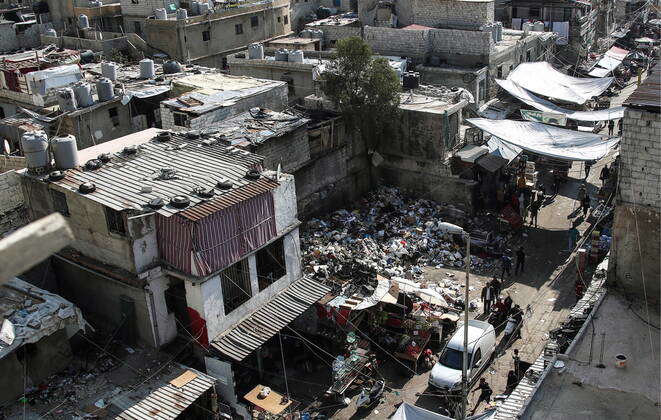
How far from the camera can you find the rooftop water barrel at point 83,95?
2370 cm

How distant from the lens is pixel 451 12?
Result: 35062 millimetres

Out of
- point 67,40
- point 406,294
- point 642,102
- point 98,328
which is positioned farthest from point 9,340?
point 67,40

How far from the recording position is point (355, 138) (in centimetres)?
2636

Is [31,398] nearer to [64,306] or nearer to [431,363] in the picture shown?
[64,306]

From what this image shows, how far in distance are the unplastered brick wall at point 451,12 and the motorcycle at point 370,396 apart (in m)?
23.3

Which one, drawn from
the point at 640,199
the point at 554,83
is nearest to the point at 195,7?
the point at 554,83

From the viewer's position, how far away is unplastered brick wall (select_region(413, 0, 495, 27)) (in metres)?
34.4

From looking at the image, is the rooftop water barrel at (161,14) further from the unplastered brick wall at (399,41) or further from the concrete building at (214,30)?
the unplastered brick wall at (399,41)

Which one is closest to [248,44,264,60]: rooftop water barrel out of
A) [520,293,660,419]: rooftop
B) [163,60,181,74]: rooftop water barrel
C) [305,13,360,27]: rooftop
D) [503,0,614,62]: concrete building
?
[163,60,181,74]: rooftop water barrel

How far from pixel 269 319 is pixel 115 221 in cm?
435

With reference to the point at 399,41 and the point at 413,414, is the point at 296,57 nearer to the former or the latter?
the point at 399,41

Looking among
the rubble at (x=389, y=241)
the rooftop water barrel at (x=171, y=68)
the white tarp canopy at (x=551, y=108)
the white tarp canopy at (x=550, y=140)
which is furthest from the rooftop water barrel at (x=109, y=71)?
the white tarp canopy at (x=551, y=108)

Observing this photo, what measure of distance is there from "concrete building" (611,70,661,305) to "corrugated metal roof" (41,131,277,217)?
8328mm

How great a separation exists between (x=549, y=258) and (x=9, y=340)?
54.2 feet
